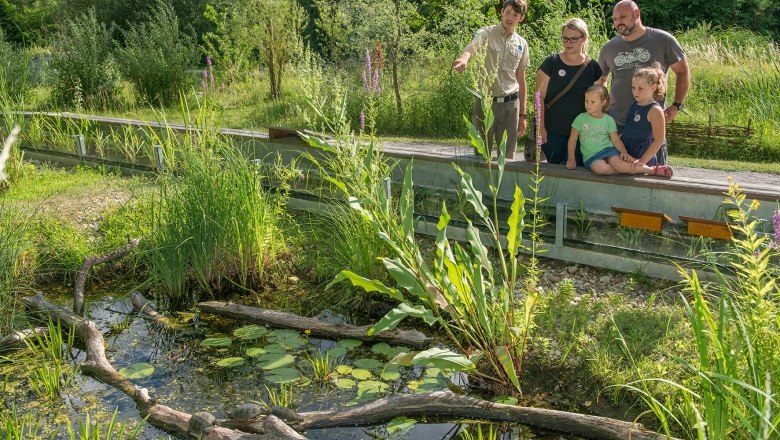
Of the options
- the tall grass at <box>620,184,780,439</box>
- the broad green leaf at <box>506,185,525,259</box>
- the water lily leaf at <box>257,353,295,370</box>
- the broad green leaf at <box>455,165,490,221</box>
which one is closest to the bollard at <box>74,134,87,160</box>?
the water lily leaf at <box>257,353,295,370</box>

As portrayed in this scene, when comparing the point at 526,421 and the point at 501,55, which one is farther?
the point at 501,55

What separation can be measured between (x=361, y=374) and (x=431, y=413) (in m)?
0.63

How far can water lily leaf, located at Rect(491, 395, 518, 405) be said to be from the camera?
14.1 ft

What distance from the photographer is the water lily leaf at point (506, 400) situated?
4.31 metres

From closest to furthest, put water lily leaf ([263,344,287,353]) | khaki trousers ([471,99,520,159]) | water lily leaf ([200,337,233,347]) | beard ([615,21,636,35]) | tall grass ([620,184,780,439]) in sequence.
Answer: tall grass ([620,184,780,439]) → water lily leaf ([263,344,287,353]) → water lily leaf ([200,337,233,347]) → beard ([615,21,636,35]) → khaki trousers ([471,99,520,159])

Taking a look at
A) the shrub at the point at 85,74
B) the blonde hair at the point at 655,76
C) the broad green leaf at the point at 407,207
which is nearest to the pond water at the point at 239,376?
the broad green leaf at the point at 407,207

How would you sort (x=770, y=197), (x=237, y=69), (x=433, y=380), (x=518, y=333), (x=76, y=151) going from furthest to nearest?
1. (x=237, y=69)
2. (x=76, y=151)
3. (x=770, y=197)
4. (x=433, y=380)
5. (x=518, y=333)

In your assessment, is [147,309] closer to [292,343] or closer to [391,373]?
[292,343]

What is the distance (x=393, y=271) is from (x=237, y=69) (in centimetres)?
1311

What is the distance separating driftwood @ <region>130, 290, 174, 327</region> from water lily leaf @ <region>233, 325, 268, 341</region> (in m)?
0.53

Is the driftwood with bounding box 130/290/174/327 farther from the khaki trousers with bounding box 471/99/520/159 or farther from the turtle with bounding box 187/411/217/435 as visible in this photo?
the khaki trousers with bounding box 471/99/520/159

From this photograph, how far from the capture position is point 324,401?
4.48 metres

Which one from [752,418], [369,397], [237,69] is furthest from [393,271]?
[237,69]

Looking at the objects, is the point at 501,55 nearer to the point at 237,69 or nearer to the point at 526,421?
the point at 526,421
